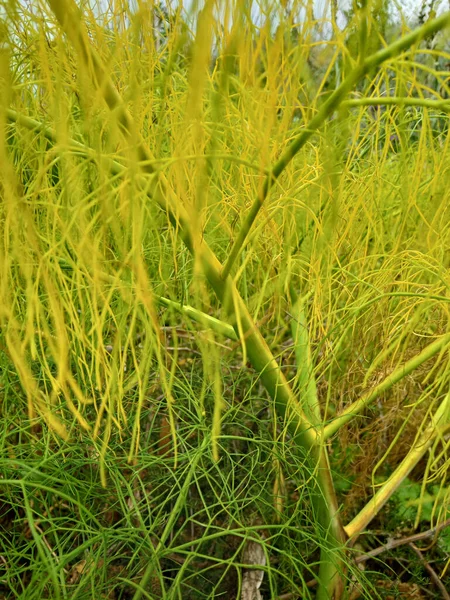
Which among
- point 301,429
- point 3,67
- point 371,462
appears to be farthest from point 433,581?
point 3,67

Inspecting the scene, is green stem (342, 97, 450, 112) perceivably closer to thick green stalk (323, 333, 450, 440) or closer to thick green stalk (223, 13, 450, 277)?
thick green stalk (223, 13, 450, 277)

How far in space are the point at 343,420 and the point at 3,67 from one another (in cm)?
65

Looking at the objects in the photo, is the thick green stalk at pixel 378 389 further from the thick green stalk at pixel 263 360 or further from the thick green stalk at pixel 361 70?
the thick green stalk at pixel 361 70

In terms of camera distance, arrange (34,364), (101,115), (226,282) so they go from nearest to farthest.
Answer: (101,115) < (226,282) < (34,364)

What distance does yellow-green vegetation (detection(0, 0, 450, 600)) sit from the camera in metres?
0.50

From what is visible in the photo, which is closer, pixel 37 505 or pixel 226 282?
pixel 226 282

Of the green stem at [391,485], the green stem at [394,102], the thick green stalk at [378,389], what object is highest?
the green stem at [394,102]

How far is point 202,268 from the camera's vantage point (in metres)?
0.68

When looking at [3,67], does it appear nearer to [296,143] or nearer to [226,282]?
[296,143]

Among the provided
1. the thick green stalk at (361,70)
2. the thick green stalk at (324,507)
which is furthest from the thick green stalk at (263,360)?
the thick green stalk at (361,70)

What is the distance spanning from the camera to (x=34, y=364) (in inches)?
41.0

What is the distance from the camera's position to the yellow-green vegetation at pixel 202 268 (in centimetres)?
50

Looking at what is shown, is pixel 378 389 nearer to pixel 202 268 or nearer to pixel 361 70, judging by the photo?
pixel 202 268

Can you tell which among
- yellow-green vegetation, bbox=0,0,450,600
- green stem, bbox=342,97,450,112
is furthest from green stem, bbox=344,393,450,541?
green stem, bbox=342,97,450,112
